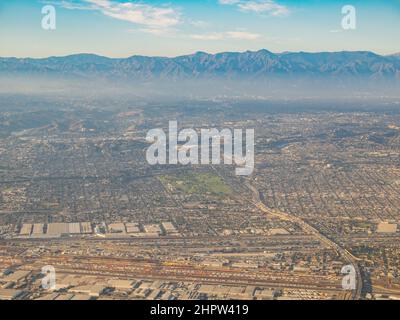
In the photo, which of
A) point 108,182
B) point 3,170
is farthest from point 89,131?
point 108,182

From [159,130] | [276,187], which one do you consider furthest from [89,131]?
[276,187]

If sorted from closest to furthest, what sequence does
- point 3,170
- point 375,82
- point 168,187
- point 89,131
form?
point 168,187, point 3,170, point 89,131, point 375,82

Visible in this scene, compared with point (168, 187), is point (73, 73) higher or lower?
higher

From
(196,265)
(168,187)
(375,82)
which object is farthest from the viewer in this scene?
(375,82)

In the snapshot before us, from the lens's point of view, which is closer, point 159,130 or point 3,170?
point 3,170

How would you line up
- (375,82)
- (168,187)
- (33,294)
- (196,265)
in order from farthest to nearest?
(375,82)
(168,187)
(196,265)
(33,294)

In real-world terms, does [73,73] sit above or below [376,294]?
above

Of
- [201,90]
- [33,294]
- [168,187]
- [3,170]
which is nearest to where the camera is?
[33,294]

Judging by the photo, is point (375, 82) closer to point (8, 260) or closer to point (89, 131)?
point (89, 131)

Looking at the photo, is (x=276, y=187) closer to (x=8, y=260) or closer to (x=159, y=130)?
(x=8, y=260)
